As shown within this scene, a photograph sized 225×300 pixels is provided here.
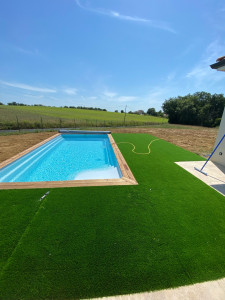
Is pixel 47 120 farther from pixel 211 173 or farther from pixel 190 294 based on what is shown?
pixel 190 294

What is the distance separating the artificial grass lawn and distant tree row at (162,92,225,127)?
102ft

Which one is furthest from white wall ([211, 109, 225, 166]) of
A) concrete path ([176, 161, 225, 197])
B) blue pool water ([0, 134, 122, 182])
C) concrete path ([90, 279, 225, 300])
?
concrete path ([90, 279, 225, 300])

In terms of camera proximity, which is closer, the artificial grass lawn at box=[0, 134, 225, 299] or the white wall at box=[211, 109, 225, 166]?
the artificial grass lawn at box=[0, 134, 225, 299]

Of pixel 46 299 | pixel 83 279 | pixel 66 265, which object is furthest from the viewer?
pixel 66 265

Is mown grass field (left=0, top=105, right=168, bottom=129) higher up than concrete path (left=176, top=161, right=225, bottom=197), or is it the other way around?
mown grass field (left=0, top=105, right=168, bottom=129)

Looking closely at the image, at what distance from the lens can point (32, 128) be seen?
14375 mm

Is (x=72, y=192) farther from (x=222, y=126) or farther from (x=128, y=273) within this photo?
(x=222, y=126)

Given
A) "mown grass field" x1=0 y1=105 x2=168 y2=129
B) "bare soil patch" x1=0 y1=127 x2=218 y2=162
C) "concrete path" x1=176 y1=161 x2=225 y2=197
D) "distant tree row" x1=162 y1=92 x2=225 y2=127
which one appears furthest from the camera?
"distant tree row" x1=162 y1=92 x2=225 y2=127

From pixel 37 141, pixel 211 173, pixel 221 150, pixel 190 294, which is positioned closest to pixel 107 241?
pixel 190 294

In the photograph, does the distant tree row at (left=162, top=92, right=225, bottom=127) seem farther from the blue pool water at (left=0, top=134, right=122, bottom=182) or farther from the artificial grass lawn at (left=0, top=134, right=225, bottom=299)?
Answer: the artificial grass lawn at (left=0, top=134, right=225, bottom=299)

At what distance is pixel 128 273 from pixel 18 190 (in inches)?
118

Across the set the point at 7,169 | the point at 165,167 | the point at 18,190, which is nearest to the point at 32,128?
the point at 7,169

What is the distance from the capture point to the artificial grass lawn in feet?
5.18

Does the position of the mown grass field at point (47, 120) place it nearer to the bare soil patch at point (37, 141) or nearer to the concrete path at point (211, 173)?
the bare soil patch at point (37, 141)
